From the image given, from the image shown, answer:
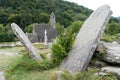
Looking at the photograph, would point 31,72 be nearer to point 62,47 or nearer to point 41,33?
point 62,47

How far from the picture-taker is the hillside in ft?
255

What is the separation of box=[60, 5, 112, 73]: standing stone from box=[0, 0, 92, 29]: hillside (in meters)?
64.6

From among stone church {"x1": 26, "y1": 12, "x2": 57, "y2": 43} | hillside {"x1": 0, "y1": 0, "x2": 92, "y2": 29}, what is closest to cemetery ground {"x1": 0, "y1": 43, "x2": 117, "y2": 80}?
stone church {"x1": 26, "y1": 12, "x2": 57, "y2": 43}

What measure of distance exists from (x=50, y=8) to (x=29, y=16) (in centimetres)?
1250

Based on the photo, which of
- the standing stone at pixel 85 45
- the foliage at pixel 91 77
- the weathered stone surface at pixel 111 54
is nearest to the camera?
the foliage at pixel 91 77

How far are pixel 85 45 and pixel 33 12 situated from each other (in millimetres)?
77651

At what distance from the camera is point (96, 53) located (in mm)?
7078

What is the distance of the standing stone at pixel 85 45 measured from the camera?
21.9 feet

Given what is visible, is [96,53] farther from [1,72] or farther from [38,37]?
[38,37]

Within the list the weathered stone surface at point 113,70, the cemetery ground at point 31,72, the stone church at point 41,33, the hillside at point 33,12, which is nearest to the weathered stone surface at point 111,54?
the weathered stone surface at point 113,70

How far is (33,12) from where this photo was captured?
277ft

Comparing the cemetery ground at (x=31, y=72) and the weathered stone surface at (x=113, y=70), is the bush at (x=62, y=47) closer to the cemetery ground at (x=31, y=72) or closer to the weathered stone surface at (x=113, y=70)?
the cemetery ground at (x=31, y=72)

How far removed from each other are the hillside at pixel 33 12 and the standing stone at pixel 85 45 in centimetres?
6459

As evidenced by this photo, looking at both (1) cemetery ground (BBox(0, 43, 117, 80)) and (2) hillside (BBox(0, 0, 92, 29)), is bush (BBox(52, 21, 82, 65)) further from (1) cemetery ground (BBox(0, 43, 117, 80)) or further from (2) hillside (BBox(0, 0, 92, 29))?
(2) hillside (BBox(0, 0, 92, 29))
